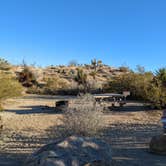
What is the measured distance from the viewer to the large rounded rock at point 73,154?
233 inches

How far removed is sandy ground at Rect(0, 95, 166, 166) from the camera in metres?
7.75

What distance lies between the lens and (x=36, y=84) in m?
38.7

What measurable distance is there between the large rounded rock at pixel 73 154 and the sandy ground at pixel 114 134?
2.73 ft

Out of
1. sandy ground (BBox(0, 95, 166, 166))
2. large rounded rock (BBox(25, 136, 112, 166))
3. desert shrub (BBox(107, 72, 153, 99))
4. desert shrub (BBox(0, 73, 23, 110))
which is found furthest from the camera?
desert shrub (BBox(107, 72, 153, 99))

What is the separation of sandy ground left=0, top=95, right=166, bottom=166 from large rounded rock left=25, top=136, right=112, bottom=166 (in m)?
0.83

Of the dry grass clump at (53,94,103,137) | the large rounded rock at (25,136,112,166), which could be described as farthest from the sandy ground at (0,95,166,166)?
the large rounded rock at (25,136,112,166)

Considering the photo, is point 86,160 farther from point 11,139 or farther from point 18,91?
point 18,91

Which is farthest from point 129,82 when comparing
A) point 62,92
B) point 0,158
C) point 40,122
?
point 0,158

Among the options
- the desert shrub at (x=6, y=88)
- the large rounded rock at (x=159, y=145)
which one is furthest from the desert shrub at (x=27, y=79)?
the large rounded rock at (x=159, y=145)

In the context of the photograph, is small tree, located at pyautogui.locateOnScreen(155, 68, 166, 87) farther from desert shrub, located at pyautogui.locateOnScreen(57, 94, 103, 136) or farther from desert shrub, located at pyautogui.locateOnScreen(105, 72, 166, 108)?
desert shrub, located at pyautogui.locateOnScreen(57, 94, 103, 136)

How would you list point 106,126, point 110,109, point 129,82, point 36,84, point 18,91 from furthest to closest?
point 36,84 < point 129,82 < point 18,91 < point 110,109 < point 106,126

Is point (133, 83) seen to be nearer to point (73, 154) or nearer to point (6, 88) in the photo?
point (6, 88)

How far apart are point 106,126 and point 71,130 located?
126 inches

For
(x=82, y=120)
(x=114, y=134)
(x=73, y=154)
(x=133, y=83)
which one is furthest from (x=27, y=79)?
(x=73, y=154)
